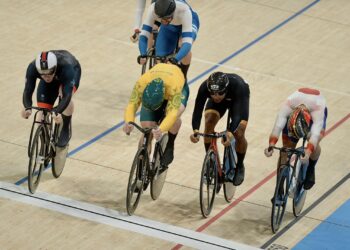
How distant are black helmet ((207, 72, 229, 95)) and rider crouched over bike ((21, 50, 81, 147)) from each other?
154cm

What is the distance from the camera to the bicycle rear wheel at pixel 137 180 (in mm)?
11219

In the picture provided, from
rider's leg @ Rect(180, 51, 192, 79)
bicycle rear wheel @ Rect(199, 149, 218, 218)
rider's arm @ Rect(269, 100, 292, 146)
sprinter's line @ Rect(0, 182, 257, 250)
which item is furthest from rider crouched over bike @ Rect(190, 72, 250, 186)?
rider's leg @ Rect(180, 51, 192, 79)

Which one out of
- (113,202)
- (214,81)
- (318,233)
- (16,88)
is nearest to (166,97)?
(214,81)

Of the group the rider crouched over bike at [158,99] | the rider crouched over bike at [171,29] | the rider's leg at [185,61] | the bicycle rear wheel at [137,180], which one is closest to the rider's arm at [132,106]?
the rider crouched over bike at [158,99]

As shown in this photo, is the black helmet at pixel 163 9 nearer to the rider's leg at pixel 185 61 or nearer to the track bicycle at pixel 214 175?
the rider's leg at pixel 185 61

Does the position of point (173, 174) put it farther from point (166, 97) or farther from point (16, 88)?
point (16, 88)

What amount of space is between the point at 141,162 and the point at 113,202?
801 mm

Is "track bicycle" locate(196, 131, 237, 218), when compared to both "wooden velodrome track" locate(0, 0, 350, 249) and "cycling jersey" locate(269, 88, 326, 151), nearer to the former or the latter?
"wooden velodrome track" locate(0, 0, 350, 249)

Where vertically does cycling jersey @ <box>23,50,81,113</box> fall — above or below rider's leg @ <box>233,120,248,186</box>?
above

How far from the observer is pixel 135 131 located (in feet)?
45.4

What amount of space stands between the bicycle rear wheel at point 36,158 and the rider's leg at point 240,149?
2023mm

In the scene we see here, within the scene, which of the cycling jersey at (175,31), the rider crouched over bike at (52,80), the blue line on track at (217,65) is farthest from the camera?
the blue line on track at (217,65)

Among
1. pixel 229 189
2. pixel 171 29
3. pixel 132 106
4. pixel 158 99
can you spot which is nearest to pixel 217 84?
pixel 158 99

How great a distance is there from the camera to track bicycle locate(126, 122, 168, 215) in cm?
1122
